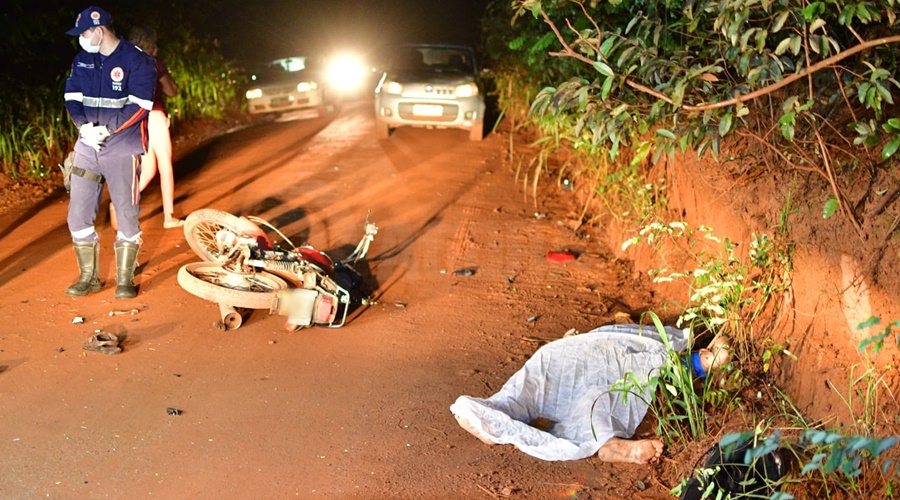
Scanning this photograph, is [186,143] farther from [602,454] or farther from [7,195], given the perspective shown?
[602,454]

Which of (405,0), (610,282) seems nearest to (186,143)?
(610,282)

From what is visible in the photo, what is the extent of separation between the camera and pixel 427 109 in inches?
566

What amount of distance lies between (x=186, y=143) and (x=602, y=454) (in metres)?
10.6

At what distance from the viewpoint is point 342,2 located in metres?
34.7

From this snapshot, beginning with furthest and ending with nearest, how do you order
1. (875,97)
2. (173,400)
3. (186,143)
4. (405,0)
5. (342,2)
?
(405,0) → (342,2) → (186,143) → (173,400) → (875,97)

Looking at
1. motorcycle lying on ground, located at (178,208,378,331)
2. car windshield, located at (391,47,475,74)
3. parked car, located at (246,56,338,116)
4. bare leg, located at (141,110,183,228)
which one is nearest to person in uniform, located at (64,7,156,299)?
motorcycle lying on ground, located at (178,208,378,331)

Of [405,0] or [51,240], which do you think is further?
[405,0]

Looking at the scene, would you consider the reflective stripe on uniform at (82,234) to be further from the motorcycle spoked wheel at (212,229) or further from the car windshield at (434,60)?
the car windshield at (434,60)

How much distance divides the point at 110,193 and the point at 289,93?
34.4 ft

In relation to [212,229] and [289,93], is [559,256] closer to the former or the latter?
[212,229]

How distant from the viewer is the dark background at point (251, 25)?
488 inches

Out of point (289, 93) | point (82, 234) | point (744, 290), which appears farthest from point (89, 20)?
point (289, 93)

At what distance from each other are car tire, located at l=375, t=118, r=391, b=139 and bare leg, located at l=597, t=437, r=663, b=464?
1014 cm

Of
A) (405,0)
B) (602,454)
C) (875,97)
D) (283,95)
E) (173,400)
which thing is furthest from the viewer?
(405,0)
